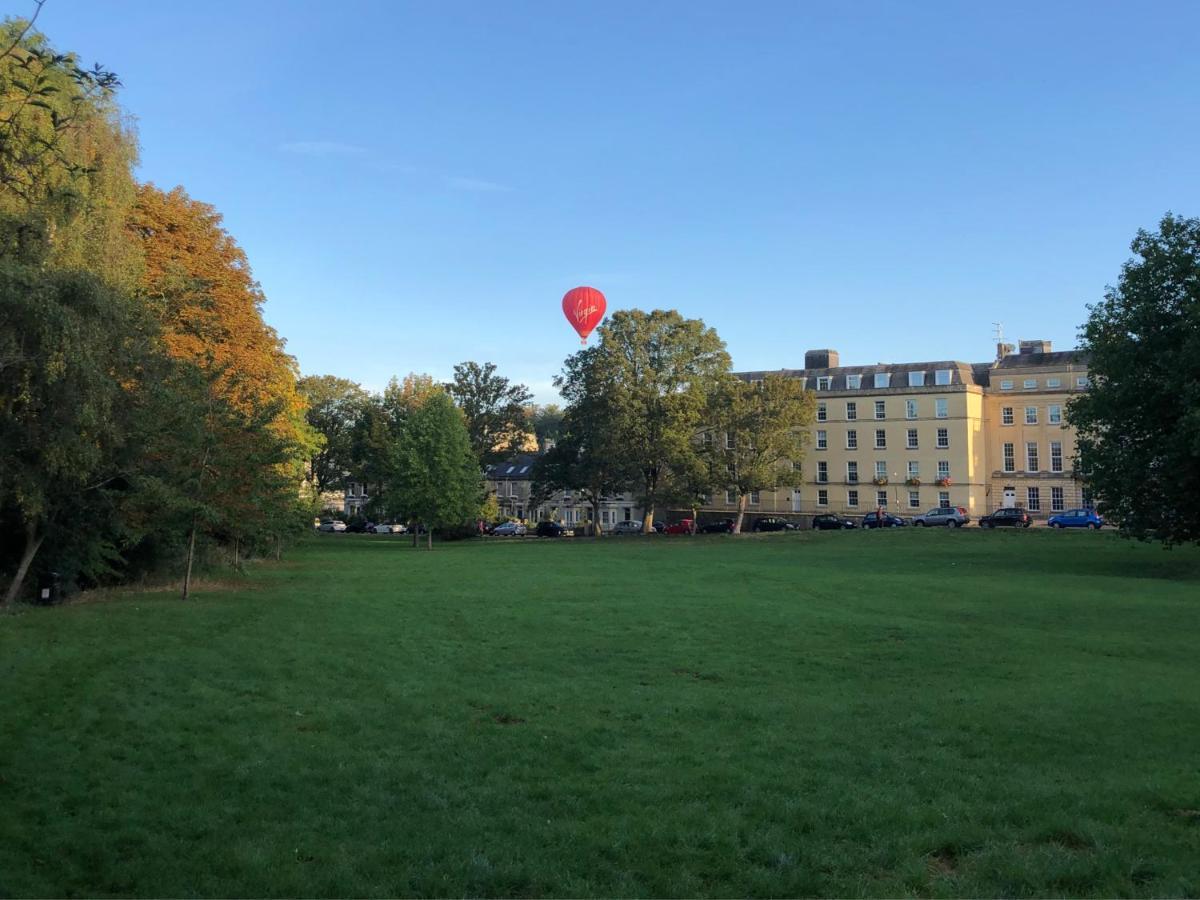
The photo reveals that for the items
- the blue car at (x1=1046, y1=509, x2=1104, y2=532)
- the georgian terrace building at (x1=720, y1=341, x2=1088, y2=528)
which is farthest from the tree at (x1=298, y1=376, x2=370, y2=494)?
the blue car at (x1=1046, y1=509, x2=1104, y2=532)

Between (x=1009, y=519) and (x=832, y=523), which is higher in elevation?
(x=1009, y=519)

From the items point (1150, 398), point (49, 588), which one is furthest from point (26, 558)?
point (1150, 398)

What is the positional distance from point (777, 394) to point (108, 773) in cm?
6676

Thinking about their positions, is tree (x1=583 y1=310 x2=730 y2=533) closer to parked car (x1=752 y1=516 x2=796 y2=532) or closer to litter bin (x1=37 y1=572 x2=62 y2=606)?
parked car (x1=752 y1=516 x2=796 y2=532)

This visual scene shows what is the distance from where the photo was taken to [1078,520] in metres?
68.6

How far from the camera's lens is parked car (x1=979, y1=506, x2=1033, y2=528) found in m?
70.8

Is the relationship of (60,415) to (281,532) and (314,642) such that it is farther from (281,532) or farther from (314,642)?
(281,532)

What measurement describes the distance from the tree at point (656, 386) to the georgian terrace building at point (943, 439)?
59.4 ft

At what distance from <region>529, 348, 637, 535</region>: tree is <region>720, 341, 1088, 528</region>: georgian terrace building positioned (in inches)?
841

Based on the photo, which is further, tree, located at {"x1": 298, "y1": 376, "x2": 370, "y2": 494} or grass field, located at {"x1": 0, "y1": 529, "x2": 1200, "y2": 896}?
tree, located at {"x1": 298, "y1": 376, "x2": 370, "y2": 494}

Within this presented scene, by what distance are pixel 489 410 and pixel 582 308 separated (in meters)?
31.3

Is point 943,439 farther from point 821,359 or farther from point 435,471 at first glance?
point 435,471

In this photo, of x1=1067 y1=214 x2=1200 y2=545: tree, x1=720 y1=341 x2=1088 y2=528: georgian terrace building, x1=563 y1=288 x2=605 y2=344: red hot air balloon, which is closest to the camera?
x1=1067 y1=214 x2=1200 y2=545: tree

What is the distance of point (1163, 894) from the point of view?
5.96 meters
